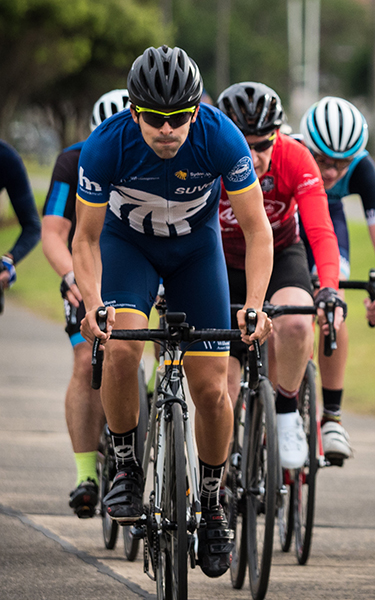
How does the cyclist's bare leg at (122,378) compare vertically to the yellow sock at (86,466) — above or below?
above

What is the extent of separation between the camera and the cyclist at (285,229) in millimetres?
5305

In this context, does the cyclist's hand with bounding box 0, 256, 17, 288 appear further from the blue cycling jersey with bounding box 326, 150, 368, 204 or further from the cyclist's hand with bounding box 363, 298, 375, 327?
the cyclist's hand with bounding box 363, 298, 375, 327

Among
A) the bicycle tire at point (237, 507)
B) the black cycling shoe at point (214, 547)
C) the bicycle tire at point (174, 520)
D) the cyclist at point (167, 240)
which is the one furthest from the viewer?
the bicycle tire at point (237, 507)

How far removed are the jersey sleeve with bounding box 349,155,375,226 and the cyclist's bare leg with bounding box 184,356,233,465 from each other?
2068 mm

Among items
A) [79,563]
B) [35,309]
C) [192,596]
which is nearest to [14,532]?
[79,563]

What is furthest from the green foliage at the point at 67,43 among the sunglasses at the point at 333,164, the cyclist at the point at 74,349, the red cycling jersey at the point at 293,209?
the red cycling jersey at the point at 293,209

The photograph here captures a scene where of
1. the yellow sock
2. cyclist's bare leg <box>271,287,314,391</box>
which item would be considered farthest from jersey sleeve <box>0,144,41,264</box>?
cyclist's bare leg <box>271,287,314,391</box>

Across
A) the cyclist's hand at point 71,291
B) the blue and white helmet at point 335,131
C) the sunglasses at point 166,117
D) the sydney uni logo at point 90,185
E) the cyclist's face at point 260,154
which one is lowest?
the cyclist's hand at point 71,291

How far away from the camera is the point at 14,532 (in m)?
5.75

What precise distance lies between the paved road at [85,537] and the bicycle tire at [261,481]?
17 centimetres

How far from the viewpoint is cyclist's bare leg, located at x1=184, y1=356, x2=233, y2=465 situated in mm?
4488

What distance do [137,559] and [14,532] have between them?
70cm

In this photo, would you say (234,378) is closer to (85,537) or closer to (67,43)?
(85,537)

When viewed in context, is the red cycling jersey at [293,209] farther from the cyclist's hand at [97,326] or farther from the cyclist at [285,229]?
the cyclist's hand at [97,326]
